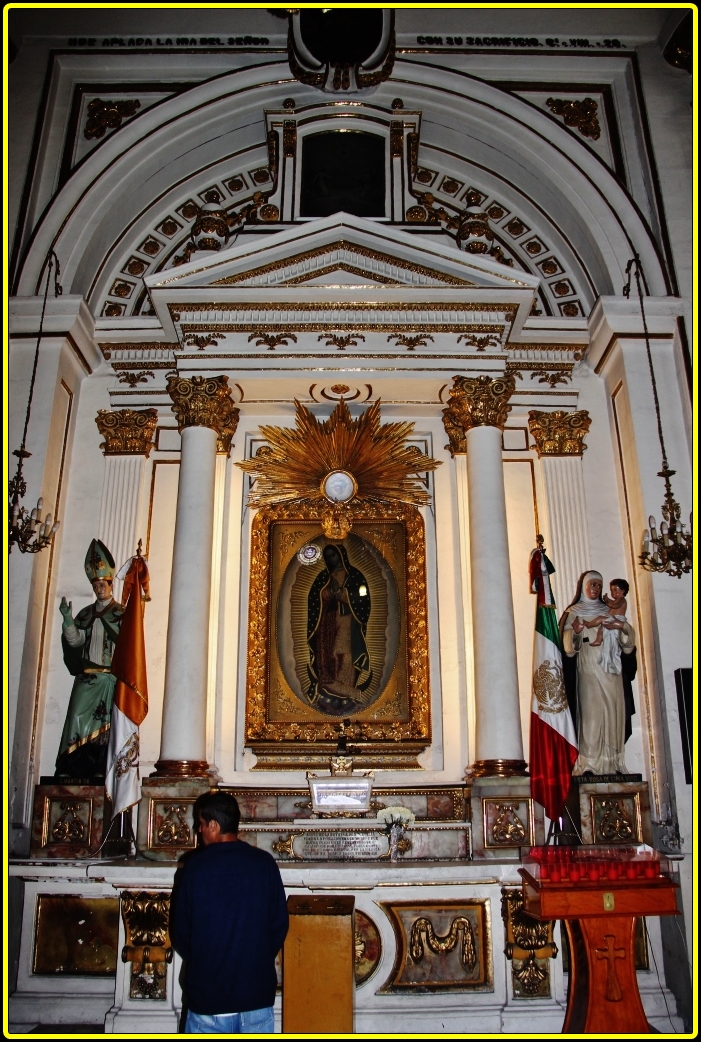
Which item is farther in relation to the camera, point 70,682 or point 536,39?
point 536,39

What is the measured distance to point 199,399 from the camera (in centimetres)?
723

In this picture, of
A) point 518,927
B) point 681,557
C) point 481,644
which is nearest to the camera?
point 518,927

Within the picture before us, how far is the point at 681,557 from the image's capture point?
6.23 m

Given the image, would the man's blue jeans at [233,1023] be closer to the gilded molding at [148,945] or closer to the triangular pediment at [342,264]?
the gilded molding at [148,945]

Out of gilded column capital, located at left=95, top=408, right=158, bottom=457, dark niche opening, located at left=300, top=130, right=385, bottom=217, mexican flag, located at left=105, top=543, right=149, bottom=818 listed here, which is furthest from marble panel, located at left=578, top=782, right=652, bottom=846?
dark niche opening, located at left=300, top=130, right=385, bottom=217

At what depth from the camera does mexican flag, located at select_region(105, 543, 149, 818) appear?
6.33 m

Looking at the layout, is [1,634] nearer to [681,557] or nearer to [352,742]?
[352,742]

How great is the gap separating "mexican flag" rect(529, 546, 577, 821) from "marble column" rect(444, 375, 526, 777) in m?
0.18

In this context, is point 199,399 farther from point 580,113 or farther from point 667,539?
point 580,113

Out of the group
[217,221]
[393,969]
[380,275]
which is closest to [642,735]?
[393,969]

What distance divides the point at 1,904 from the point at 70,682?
169 centimetres

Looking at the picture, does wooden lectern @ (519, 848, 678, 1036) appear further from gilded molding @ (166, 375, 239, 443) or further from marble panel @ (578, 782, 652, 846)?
gilded molding @ (166, 375, 239, 443)

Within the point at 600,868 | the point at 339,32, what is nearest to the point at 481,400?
the point at 600,868

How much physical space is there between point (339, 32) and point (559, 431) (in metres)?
4.32
